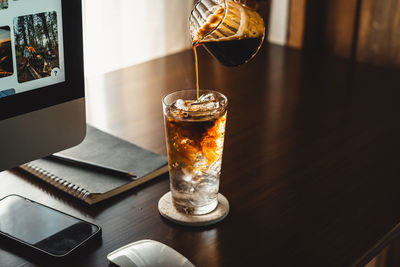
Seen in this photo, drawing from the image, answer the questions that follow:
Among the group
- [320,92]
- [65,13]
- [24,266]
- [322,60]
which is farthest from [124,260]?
[322,60]

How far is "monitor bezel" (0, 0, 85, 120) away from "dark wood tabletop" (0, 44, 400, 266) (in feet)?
0.60

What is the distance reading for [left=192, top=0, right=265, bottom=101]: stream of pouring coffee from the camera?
2.78ft

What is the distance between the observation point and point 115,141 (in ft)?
3.56

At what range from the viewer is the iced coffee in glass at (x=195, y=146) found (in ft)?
2.59

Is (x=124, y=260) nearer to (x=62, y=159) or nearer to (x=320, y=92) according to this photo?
(x=62, y=159)

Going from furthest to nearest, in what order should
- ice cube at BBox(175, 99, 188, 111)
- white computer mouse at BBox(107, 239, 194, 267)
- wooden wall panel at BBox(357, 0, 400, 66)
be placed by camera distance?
wooden wall panel at BBox(357, 0, 400, 66), ice cube at BBox(175, 99, 188, 111), white computer mouse at BBox(107, 239, 194, 267)

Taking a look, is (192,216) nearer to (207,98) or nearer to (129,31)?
(207,98)

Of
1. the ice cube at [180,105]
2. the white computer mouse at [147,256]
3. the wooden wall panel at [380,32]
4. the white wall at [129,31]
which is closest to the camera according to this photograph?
the white computer mouse at [147,256]

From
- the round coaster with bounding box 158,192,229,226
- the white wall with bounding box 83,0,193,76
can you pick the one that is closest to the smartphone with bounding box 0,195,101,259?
the round coaster with bounding box 158,192,229,226

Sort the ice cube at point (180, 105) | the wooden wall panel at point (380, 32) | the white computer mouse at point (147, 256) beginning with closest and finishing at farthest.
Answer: the white computer mouse at point (147, 256), the ice cube at point (180, 105), the wooden wall panel at point (380, 32)

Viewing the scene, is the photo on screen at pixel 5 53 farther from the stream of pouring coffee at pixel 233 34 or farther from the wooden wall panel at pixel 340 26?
the wooden wall panel at pixel 340 26

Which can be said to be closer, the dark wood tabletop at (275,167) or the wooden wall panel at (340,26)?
the dark wood tabletop at (275,167)

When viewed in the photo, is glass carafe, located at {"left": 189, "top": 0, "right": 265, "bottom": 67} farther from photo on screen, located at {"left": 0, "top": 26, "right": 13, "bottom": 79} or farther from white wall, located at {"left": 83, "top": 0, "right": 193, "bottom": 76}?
white wall, located at {"left": 83, "top": 0, "right": 193, "bottom": 76}

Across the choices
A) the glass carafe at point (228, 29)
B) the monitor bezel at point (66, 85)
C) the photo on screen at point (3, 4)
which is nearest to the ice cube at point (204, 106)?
the glass carafe at point (228, 29)
